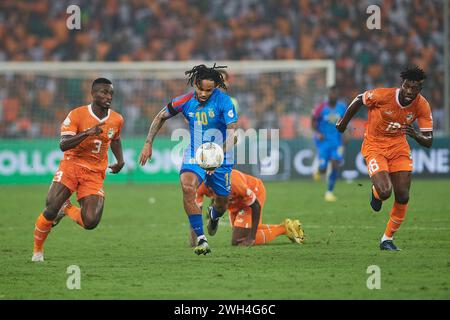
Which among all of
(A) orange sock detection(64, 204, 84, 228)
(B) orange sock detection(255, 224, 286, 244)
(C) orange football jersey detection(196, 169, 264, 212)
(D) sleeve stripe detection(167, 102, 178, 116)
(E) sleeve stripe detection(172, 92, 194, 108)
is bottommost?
(B) orange sock detection(255, 224, 286, 244)

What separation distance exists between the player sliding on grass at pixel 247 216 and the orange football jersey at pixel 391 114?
5.58 feet

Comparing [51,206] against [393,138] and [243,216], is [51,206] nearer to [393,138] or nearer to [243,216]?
[243,216]

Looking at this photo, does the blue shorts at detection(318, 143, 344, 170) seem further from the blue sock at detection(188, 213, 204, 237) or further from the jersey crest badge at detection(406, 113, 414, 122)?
the blue sock at detection(188, 213, 204, 237)

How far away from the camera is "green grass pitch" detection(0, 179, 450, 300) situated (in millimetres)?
8836

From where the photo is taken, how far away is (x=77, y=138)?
10758 millimetres

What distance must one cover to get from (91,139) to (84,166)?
1.09 feet

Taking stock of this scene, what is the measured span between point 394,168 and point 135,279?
390 centimetres

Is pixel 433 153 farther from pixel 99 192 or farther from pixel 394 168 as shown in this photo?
pixel 99 192

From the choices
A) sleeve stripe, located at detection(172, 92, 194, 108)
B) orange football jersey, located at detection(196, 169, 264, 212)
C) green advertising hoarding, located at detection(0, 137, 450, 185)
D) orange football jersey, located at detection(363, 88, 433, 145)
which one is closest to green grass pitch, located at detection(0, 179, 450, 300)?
orange football jersey, located at detection(196, 169, 264, 212)

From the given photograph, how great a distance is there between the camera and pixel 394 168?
38.8 ft

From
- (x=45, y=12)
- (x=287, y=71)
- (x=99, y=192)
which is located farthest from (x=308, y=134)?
(x=99, y=192)

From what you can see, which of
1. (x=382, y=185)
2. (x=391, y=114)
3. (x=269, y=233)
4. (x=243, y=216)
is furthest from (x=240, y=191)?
(x=391, y=114)

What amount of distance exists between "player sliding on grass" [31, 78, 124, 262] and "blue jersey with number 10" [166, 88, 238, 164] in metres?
0.90

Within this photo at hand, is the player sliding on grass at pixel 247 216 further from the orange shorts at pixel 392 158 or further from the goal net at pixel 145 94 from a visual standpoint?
the goal net at pixel 145 94
